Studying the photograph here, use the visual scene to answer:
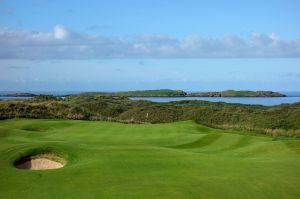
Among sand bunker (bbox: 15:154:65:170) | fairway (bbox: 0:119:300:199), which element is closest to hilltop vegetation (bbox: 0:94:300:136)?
fairway (bbox: 0:119:300:199)

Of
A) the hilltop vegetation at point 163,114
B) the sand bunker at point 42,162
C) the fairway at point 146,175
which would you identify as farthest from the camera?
the hilltop vegetation at point 163,114

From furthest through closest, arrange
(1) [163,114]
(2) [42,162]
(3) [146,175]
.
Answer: (1) [163,114], (2) [42,162], (3) [146,175]

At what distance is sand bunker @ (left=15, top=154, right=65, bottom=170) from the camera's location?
19.1 metres

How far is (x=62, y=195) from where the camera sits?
12977 mm

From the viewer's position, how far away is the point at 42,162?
1947cm

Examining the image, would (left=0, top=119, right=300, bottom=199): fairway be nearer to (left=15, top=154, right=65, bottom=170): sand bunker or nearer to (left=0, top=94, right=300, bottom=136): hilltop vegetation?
(left=15, top=154, right=65, bottom=170): sand bunker

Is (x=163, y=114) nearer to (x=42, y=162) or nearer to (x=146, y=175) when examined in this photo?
(x=42, y=162)

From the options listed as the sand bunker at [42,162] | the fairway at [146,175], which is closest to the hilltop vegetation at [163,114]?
the fairway at [146,175]

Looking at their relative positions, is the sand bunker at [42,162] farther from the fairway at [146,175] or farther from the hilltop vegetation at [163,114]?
the hilltop vegetation at [163,114]

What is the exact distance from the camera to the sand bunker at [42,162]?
19078 millimetres

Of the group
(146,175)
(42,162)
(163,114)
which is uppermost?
(146,175)

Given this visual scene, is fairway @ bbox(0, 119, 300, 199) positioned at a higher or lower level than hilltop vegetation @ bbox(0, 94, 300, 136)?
higher

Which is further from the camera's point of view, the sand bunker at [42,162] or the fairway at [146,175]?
the sand bunker at [42,162]

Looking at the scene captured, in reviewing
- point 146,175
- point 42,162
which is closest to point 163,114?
point 42,162
